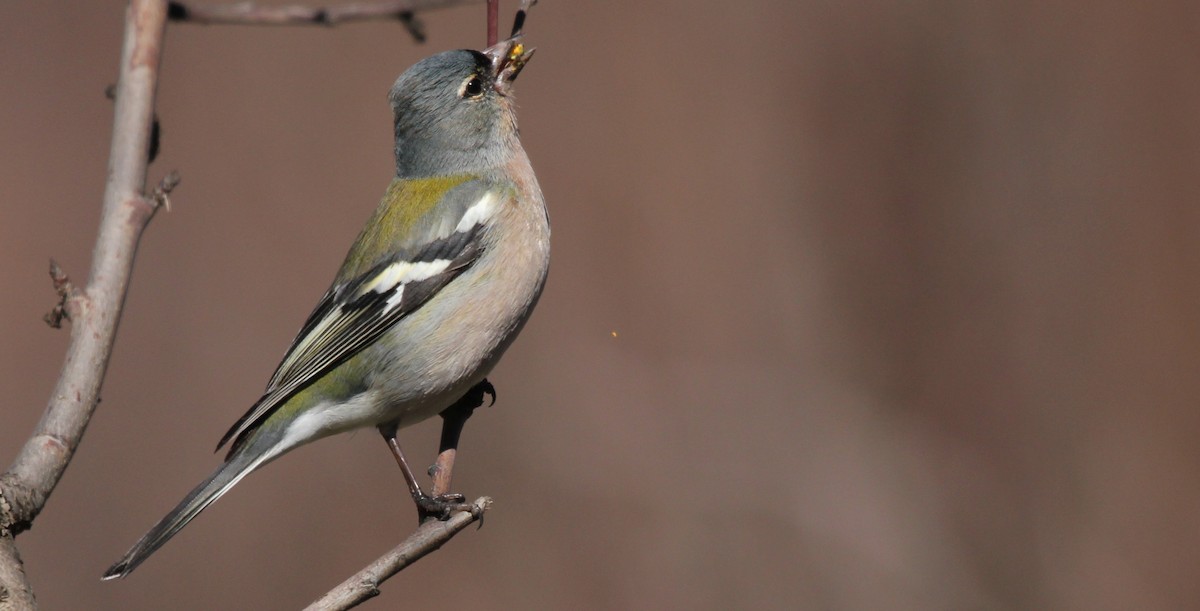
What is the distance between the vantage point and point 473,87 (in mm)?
4008

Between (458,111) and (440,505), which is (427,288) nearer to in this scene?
(458,111)

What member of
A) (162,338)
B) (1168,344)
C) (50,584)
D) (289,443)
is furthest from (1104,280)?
(50,584)

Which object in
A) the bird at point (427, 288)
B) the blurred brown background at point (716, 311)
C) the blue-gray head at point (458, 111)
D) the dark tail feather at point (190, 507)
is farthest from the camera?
the blurred brown background at point (716, 311)

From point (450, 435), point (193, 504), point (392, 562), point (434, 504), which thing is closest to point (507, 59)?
point (450, 435)

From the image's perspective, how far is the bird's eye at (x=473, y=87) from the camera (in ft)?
13.0

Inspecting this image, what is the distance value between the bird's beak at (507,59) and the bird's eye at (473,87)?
0.06 meters

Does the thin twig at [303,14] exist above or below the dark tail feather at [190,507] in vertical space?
above

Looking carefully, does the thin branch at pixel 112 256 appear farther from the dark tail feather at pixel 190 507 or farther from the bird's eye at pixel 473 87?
the bird's eye at pixel 473 87

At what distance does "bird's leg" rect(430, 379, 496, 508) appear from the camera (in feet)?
10.3

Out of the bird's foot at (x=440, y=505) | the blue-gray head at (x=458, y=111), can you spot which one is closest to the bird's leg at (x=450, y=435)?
the bird's foot at (x=440, y=505)

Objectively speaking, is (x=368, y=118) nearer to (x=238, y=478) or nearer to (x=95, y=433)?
(x=95, y=433)

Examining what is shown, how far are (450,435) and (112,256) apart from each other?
4.18ft

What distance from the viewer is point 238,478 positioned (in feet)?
11.0

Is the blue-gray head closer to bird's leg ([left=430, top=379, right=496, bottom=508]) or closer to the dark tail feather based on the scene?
bird's leg ([left=430, top=379, right=496, bottom=508])
